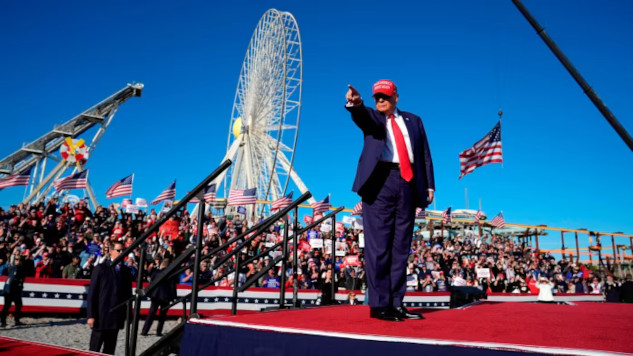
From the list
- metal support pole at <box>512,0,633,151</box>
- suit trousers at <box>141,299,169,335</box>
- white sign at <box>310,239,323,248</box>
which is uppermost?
metal support pole at <box>512,0,633,151</box>

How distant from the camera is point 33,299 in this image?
974cm

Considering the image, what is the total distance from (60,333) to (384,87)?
7757 mm

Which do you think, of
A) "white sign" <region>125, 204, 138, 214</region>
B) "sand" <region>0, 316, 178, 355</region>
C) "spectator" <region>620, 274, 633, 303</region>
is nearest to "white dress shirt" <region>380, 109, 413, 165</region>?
"sand" <region>0, 316, 178, 355</region>

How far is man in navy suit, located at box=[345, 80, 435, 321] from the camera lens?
297 centimetres

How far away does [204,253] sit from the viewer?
32.1 ft

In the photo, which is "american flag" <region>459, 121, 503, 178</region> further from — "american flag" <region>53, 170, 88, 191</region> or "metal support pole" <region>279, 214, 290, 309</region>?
"american flag" <region>53, 170, 88, 191</region>

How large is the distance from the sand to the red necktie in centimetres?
545

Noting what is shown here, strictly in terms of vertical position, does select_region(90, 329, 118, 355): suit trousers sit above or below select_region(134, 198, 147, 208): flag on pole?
below

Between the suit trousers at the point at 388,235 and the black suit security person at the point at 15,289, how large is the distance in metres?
8.71

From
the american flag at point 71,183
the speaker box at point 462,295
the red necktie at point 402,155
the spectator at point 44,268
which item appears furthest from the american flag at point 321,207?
the red necktie at point 402,155

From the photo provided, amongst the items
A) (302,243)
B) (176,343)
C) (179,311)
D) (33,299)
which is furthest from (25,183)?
(176,343)

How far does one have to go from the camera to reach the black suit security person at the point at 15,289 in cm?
873

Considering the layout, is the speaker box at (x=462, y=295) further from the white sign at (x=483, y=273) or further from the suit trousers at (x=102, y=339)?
the white sign at (x=483, y=273)

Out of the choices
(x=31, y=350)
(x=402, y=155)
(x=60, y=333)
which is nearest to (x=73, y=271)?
(x=60, y=333)
